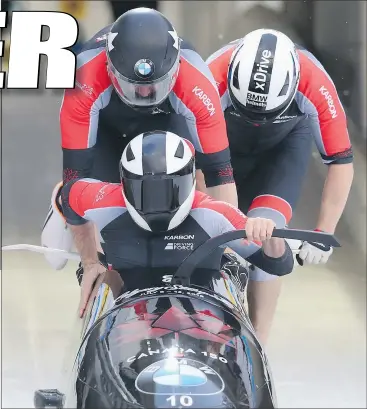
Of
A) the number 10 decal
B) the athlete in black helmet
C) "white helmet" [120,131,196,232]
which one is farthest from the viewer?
the athlete in black helmet

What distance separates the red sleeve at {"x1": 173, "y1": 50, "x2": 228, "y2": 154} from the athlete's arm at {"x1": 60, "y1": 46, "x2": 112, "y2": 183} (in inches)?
9.5

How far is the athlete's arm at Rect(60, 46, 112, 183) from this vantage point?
2654 mm

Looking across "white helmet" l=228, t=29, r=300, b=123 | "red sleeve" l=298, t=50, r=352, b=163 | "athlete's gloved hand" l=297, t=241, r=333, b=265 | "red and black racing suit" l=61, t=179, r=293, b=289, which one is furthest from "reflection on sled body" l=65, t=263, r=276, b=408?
"red sleeve" l=298, t=50, r=352, b=163

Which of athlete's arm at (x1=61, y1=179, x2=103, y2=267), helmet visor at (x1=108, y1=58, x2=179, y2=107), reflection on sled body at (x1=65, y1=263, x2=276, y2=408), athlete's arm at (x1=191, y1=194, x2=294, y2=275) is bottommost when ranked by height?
reflection on sled body at (x1=65, y1=263, x2=276, y2=408)

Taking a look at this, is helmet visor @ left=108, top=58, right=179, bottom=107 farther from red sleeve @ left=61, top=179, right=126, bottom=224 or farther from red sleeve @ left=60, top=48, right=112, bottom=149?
red sleeve @ left=61, top=179, right=126, bottom=224

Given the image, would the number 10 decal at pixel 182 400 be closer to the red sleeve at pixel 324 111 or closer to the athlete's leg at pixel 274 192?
the athlete's leg at pixel 274 192

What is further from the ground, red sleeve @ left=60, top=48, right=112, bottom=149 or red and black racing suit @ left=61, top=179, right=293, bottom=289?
red sleeve @ left=60, top=48, right=112, bottom=149

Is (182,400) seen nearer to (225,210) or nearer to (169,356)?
(169,356)

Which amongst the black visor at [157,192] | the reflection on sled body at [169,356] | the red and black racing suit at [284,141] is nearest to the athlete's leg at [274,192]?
the red and black racing suit at [284,141]

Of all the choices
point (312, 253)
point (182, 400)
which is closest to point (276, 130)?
point (312, 253)

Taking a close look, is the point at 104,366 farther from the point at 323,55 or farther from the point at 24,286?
the point at 323,55

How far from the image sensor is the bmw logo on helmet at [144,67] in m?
2.41

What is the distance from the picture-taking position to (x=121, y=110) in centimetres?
278

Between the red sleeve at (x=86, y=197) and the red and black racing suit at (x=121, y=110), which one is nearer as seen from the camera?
the red sleeve at (x=86, y=197)
